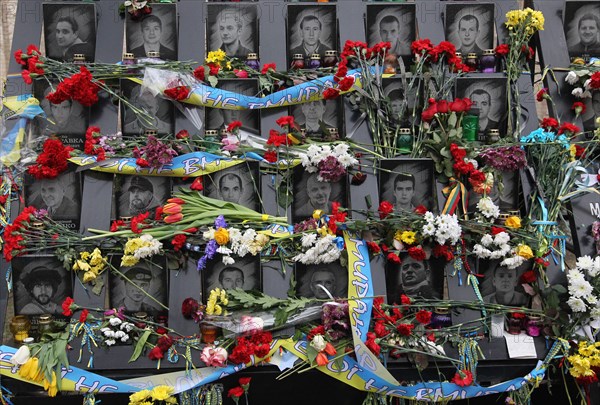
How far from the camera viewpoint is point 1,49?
238 inches

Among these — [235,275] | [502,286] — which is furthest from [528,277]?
[235,275]

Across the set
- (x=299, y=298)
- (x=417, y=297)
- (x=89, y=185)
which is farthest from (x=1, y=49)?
(x=417, y=297)

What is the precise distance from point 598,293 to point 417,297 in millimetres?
1053

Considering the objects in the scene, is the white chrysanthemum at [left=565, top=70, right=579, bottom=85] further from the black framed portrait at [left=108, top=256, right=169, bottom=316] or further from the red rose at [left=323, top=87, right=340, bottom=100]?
the black framed portrait at [left=108, top=256, right=169, bottom=316]

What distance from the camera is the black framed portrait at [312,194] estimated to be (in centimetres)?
468

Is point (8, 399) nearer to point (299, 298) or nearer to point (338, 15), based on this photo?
point (299, 298)

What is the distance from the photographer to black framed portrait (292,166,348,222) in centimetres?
468

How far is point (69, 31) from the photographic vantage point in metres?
5.02

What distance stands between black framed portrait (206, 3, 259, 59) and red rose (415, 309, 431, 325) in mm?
2108

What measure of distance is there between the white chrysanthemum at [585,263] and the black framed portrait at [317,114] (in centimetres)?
170

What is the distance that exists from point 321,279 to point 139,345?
113 cm

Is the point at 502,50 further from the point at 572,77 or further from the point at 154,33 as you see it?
the point at 154,33

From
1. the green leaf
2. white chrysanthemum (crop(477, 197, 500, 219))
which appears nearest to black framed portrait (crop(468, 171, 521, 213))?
white chrysanthemum (crop(477, 197, 500, 219))

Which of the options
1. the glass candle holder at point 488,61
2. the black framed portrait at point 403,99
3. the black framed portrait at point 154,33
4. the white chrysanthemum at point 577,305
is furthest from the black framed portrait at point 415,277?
the black framed portrait at point 154,33
